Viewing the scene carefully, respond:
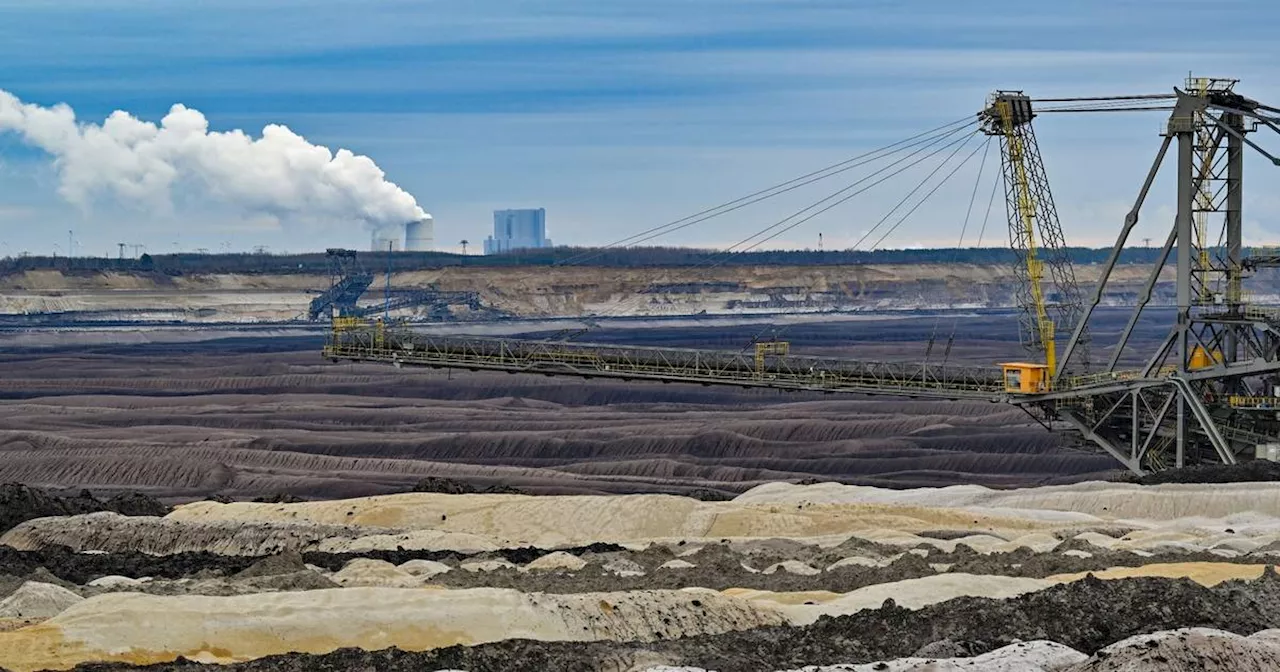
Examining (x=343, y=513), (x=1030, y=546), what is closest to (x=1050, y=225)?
(x=1030, y=546)

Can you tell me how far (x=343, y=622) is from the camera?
2711 centimetres

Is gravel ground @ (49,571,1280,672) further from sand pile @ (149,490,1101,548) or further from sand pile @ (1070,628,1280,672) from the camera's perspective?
sand pile @ (149,490,1101,548)

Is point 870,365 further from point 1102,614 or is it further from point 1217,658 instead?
point 1217,658

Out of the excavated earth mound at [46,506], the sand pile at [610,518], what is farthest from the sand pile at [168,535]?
the excavated earth mound at [46,506]

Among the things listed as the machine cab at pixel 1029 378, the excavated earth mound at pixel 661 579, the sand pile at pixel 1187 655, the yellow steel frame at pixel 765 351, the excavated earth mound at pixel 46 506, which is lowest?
the excavated earth mound at pixel 46 506

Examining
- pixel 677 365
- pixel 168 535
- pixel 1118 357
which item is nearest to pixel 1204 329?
pixel 1118 357

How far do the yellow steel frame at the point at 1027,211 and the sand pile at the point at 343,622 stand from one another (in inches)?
1304

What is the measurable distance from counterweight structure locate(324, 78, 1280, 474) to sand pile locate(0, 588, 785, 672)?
1167 inches

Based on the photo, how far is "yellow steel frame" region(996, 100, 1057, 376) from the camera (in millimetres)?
59875

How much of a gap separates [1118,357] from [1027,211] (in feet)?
22.9

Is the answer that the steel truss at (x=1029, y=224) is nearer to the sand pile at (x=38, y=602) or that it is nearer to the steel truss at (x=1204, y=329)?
the steel truss at (x=1204, y=329)

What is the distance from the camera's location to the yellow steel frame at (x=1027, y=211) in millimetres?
59875

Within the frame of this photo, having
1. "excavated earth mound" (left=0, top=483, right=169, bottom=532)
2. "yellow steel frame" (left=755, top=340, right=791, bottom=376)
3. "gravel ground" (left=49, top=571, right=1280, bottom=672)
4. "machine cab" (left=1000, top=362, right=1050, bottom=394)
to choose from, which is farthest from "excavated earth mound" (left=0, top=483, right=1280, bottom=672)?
"yellow steel frame" (left=755, top=340, right=791, bottom=376)

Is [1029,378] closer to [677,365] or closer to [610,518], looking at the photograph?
[677,365]
